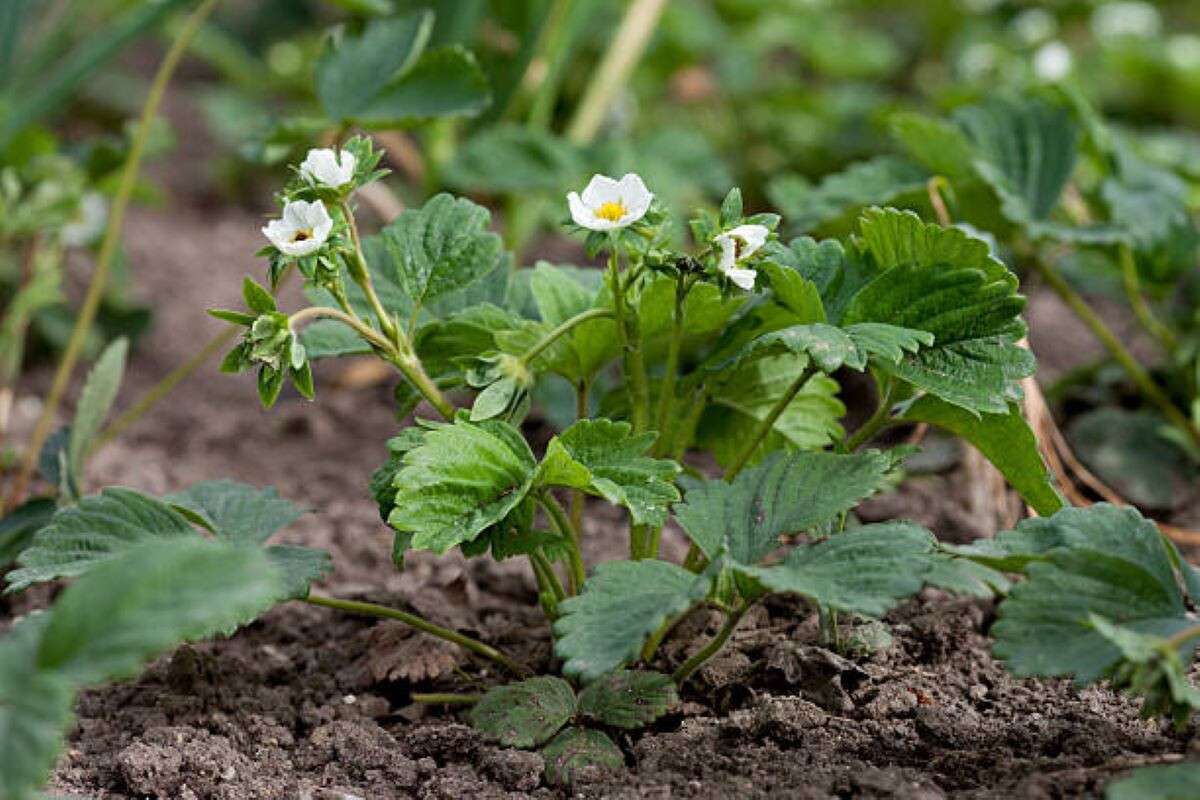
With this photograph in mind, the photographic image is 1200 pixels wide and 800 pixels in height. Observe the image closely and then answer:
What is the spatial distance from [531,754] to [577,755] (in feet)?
0.13

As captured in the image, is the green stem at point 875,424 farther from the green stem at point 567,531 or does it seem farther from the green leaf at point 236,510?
the green leaf at point 236,510

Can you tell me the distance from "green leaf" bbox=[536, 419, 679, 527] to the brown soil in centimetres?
22

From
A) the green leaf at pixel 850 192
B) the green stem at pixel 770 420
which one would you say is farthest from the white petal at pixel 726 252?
the green leaf at pixel 850 192

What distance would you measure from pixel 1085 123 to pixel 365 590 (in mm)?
1027

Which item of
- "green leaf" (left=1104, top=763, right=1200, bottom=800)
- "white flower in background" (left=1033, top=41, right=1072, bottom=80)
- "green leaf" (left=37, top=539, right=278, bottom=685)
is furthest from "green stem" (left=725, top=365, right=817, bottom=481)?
"white flower in background" (left=1033, top=41, right=1072, bottom=80)

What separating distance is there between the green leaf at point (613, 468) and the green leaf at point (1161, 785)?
1.21 feet

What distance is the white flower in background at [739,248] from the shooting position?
1.07 meters

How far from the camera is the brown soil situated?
1105 mm

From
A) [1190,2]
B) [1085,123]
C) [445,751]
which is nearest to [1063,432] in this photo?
[1085,123]

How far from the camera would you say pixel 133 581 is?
80 centimetres

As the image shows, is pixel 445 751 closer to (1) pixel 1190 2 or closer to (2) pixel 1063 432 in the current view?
(2) pixel 1063 432

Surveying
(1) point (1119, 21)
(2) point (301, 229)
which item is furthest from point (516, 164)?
(1) point (1119, 21)

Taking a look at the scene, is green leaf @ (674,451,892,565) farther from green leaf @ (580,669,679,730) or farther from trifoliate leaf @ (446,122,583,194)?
trifoliate leaf @ (446,122,583,194)

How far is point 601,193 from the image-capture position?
3.67ft
